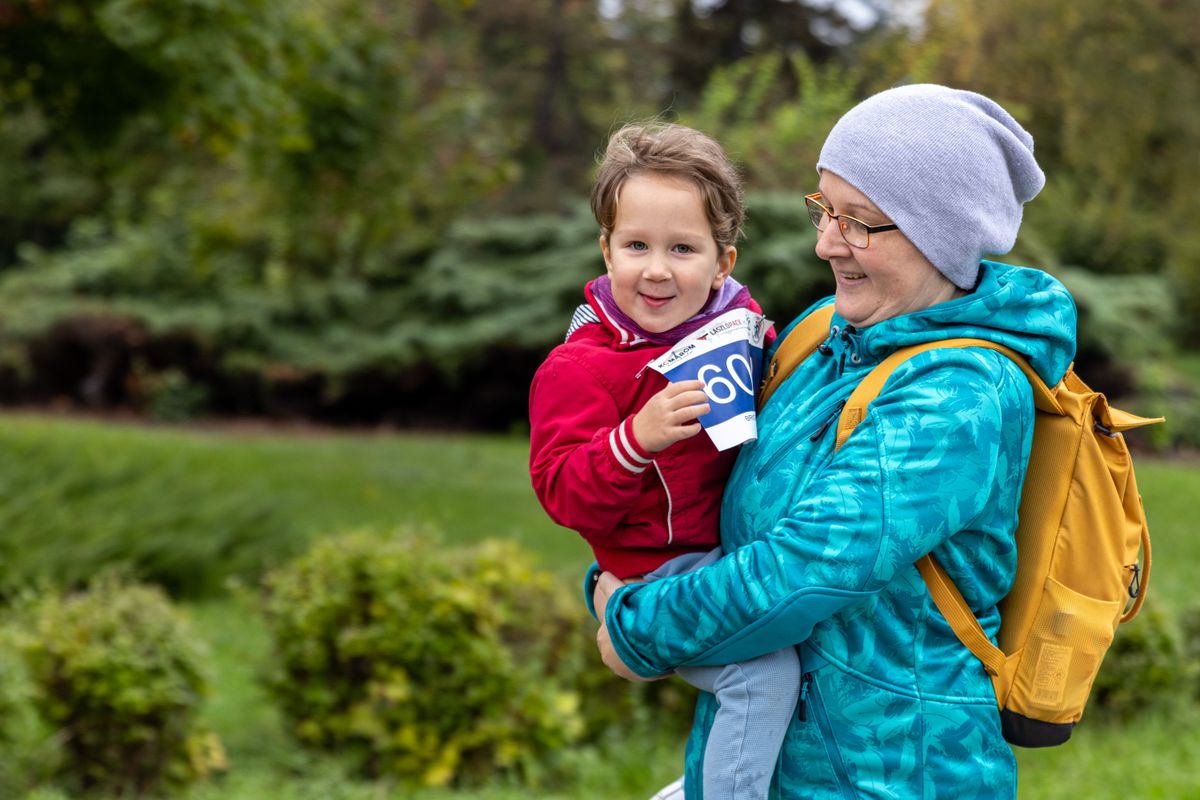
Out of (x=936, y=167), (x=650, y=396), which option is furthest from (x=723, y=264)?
(x=936, y=167)

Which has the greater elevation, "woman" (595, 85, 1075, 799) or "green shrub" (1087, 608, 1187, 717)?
"woman" (595, 85, 1075, 799)

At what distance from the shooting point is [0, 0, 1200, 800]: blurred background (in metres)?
4.91

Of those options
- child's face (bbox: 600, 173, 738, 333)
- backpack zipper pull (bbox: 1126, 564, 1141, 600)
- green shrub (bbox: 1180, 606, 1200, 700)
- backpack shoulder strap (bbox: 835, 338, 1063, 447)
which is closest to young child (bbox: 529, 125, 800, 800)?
child's face (bbox: 600, 173, 738, 333)

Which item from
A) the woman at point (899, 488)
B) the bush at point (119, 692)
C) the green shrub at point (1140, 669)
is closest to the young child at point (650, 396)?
the woman at point (899, 488)

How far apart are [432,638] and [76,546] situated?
3592 millimetres

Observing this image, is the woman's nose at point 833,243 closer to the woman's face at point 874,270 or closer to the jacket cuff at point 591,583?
the woman's face at point 874,270

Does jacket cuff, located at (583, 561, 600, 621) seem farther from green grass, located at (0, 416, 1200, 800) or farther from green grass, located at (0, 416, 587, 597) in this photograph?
green grass, located at (0, 416, 587, 597)

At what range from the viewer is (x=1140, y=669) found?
5.45 m

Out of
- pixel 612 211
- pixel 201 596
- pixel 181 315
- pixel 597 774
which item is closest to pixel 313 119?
pixel 201 596

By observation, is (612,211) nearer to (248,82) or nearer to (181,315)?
(248,82)

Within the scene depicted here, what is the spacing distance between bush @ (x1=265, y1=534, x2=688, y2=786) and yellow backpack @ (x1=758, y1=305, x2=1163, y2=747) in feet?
10.8

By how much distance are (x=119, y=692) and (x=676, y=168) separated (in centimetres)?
348

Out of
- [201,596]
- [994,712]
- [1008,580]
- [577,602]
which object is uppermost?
[1008,580]

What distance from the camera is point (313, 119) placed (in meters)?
10.7
